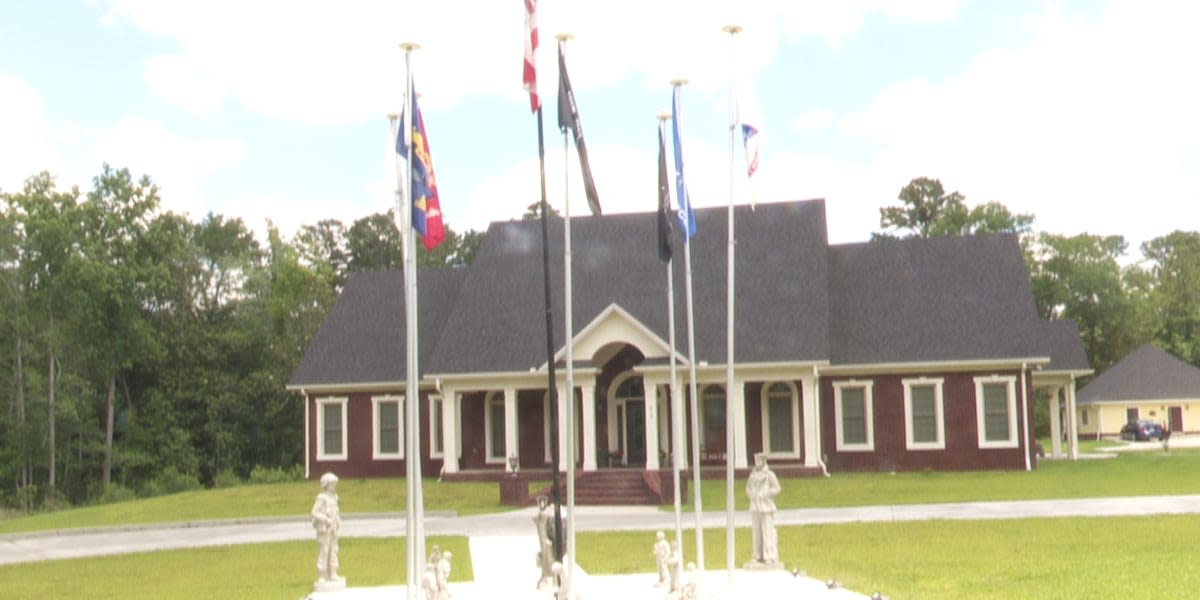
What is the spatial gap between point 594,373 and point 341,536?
39.0ft

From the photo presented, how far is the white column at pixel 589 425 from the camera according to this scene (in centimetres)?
3934

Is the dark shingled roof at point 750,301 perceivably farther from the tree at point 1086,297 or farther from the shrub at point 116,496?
the tree at point 1086,297

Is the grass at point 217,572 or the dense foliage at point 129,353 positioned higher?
the dense foliage at point 129,353

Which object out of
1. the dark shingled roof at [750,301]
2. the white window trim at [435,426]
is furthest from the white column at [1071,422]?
the white window trim at [435,426]

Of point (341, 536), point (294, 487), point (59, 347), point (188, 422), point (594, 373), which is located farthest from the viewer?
point (188, 422)

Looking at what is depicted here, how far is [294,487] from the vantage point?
42656 mm

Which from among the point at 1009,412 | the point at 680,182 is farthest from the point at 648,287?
the point at 680,182

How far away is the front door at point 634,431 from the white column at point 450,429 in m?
5.10

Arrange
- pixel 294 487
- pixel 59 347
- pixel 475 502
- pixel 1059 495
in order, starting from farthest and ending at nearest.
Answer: pixel 59 347, pixel 294 487, pixel 475 502, pixel 1059 495

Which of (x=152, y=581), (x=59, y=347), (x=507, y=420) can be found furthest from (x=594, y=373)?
(x=59, y=347)

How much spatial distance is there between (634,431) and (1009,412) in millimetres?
10800

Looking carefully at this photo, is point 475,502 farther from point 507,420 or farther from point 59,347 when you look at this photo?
point 59,347

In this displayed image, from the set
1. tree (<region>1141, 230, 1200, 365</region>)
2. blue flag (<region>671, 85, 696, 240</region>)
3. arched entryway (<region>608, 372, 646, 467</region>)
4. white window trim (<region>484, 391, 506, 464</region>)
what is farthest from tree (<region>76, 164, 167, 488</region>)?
tree (<region>1141, 230, 1200, 365</region>)

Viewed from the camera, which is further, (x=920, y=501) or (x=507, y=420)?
(x=507, y=420)
